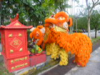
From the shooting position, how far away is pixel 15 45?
315 cm

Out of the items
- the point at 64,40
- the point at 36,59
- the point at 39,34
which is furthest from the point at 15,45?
the point at 39,34

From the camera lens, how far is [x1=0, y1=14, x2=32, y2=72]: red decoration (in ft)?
9.75

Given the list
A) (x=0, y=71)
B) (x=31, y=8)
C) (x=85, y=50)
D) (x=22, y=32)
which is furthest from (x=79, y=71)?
(x=31, y=8)

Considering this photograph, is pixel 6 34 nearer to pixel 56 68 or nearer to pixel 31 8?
pixel 56 68

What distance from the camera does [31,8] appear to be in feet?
23.4

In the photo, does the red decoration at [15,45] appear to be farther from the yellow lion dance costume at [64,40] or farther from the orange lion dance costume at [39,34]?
the orange lion dance costume at [39,34]

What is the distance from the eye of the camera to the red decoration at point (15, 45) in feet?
9.75

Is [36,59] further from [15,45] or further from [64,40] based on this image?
[64,40]

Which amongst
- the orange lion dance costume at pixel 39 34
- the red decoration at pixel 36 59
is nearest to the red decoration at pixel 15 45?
the red decoration at pixel 36 59

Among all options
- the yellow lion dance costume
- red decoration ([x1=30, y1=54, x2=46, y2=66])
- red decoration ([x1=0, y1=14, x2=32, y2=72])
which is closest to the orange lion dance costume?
the yellow lion dance costume

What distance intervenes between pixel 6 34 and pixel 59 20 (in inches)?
81.9

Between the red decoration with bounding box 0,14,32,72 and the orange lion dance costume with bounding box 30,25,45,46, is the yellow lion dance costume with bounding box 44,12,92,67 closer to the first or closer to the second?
the red decoration with bounding box 0,14,32,72

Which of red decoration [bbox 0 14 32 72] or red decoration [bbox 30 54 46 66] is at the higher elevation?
red decoration [bbox 0 14 32 72]

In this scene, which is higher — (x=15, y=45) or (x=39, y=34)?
(x=39, y=34)
